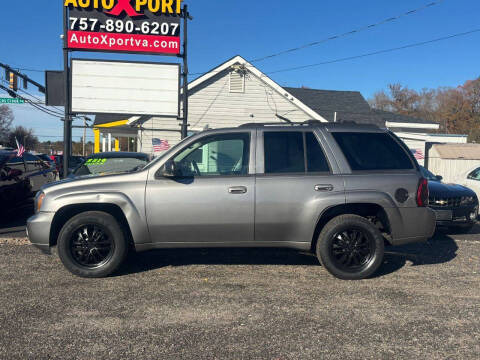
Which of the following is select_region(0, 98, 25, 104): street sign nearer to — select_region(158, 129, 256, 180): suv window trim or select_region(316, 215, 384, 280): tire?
select_region(158, 129, 256, 180): suv window trim

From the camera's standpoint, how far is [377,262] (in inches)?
205

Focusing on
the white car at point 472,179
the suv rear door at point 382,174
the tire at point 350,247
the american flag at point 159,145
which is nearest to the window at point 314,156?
the suv rear door at point 382,174

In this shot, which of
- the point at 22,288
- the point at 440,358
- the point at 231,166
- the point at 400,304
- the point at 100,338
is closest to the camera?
the point at 440,358

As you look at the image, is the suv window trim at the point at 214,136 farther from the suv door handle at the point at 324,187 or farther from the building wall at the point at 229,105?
the building wall at the point at 229,105

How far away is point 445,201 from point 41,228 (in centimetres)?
677

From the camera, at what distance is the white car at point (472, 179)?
33.6ft

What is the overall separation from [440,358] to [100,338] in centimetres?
273

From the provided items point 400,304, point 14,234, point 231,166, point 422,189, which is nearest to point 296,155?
point 231,166

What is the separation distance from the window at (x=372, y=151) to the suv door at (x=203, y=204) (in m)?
1.22

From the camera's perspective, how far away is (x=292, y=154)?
5273mm

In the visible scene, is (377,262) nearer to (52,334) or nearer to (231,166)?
(231,166)

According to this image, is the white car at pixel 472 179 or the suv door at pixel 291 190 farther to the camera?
the white car at pixel 472 179

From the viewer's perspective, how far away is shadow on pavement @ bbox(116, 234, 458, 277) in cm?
586

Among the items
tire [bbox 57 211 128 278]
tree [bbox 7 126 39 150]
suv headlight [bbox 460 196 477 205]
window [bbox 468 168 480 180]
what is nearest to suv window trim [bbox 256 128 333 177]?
tire [bbox 57 211 128 278]
